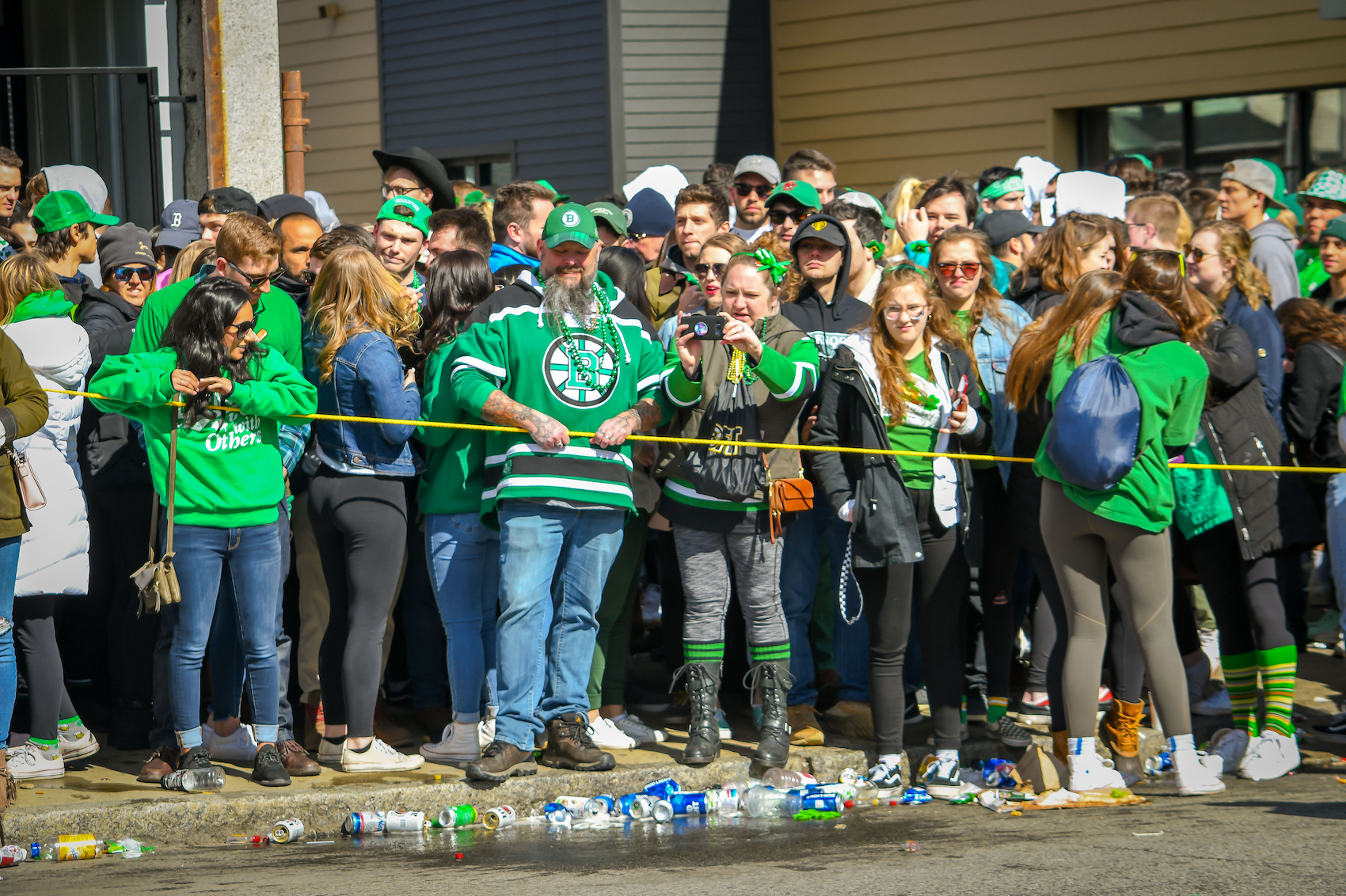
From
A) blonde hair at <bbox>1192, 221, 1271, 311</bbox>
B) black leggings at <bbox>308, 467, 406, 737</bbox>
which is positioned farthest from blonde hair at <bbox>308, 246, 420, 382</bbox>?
blonde hair at <bbox>1192, 221, 1271, 311</bbox>

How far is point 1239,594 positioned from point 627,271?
3.11 m

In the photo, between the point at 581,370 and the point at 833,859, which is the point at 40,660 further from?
the point at 833,859

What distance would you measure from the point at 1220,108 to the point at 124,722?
10.5 meters

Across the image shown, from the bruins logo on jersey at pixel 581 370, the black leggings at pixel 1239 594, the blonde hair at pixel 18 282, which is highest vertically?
the blonde hair at pixel 18 282

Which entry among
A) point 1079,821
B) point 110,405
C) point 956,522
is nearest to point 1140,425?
point 956,522

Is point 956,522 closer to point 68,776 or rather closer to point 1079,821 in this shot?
point 1079,821

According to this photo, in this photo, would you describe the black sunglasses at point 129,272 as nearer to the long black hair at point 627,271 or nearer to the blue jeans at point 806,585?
the long black hair at point 627,271

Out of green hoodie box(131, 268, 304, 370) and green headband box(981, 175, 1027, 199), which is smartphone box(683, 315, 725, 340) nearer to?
green hoodie box(131, 268, 304, 370)

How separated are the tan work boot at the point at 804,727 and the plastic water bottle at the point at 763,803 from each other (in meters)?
0.48

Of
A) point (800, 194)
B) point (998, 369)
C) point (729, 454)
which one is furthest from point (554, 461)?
point (800, 194)

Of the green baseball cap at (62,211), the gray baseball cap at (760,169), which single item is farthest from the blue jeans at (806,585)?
the green baseball cap at (62,211)

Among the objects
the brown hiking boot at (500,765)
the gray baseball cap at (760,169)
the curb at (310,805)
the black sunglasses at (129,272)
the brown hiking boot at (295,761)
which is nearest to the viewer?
the curb at (310,805)

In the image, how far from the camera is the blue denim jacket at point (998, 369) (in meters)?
6.60

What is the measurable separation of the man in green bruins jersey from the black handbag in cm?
25
